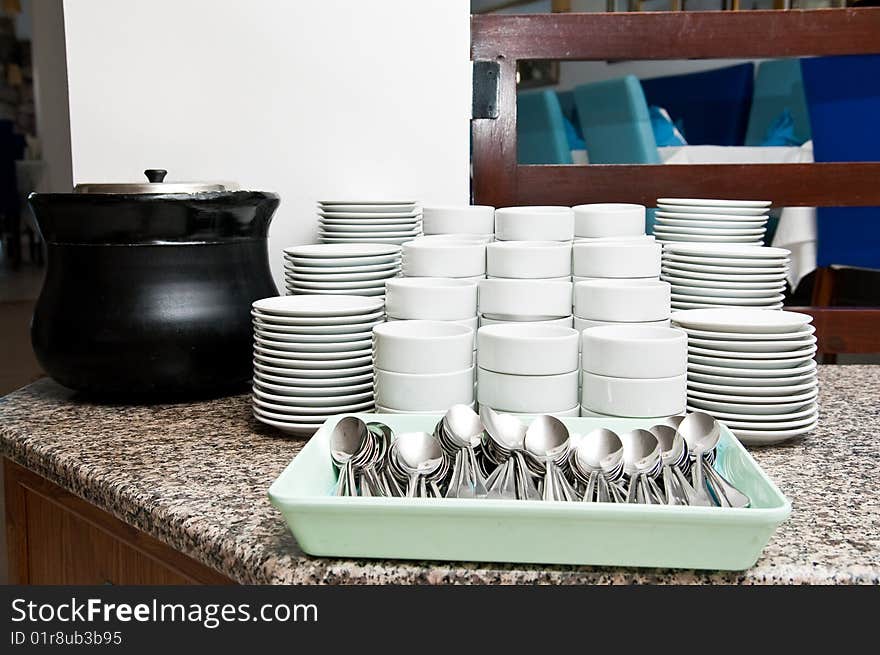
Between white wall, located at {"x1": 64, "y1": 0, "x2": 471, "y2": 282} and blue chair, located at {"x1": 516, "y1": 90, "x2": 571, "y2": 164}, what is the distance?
6.58ft

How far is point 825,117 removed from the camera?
260cm

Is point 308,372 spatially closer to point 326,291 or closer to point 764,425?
point 326,291

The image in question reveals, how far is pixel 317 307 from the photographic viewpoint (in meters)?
0.98

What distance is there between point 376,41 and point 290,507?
37.5 inches

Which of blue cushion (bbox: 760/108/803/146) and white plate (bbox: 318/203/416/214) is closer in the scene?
white plate (bbox: 318/203/416/214)

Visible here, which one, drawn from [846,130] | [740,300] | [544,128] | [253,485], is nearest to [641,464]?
[253,485]

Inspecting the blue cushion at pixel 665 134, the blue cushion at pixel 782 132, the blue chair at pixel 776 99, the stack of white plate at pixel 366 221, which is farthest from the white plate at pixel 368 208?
the blue chair at pixel 776 99

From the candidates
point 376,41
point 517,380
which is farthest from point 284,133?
point 517,380

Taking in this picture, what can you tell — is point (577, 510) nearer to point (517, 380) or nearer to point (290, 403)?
point (517, 380)

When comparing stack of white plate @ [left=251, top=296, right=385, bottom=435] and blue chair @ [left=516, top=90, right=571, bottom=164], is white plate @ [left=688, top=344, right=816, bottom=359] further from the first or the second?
blue chair @ [left=516, top=90, right=571, bottom=164]

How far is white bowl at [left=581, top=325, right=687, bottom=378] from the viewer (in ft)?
2.71

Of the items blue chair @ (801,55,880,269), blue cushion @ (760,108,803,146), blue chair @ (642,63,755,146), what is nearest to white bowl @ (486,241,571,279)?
blue chair @ (801,55,880,269)

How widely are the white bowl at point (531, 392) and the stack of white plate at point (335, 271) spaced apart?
12.4 inches

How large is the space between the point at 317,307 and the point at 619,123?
7.52ft
